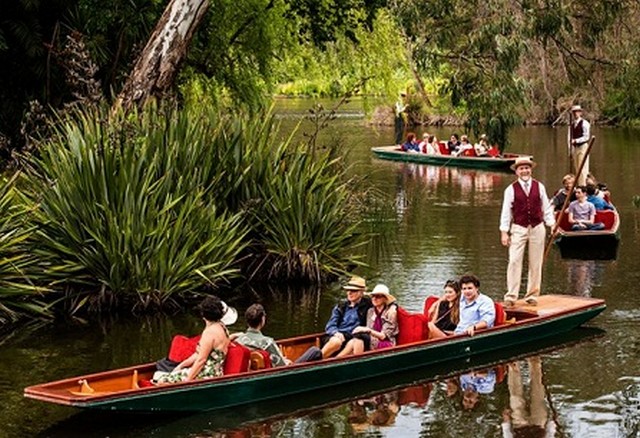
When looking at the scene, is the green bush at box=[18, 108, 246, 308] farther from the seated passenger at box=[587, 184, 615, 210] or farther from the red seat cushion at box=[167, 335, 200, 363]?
the seated passenger at box=[587, 184, 615, 210]

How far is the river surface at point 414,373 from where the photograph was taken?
37.2 feet

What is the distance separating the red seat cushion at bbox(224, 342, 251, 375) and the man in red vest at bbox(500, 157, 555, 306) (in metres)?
4.80

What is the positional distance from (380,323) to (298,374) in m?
1.44

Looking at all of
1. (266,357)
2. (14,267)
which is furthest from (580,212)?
(266,357)

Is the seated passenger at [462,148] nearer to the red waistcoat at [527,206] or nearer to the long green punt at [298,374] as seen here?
the red waistcoat at [527,206]

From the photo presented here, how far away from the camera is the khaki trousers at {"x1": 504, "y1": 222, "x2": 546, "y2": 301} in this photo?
15930mm

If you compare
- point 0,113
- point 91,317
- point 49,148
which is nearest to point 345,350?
point 91,317

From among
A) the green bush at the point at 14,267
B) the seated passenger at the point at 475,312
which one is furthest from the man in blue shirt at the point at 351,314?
the green bush at the point at 14,267

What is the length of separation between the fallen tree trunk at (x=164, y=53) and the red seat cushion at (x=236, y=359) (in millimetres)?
8798

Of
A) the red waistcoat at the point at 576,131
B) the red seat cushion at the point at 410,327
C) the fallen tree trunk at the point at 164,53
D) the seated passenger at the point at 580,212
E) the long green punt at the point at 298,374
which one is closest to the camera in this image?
the long green punt at the point at 298,374

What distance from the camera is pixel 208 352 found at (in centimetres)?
1167

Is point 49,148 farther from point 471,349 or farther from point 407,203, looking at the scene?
point 407,203

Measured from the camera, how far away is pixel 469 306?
1413cm

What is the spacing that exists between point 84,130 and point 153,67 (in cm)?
324
